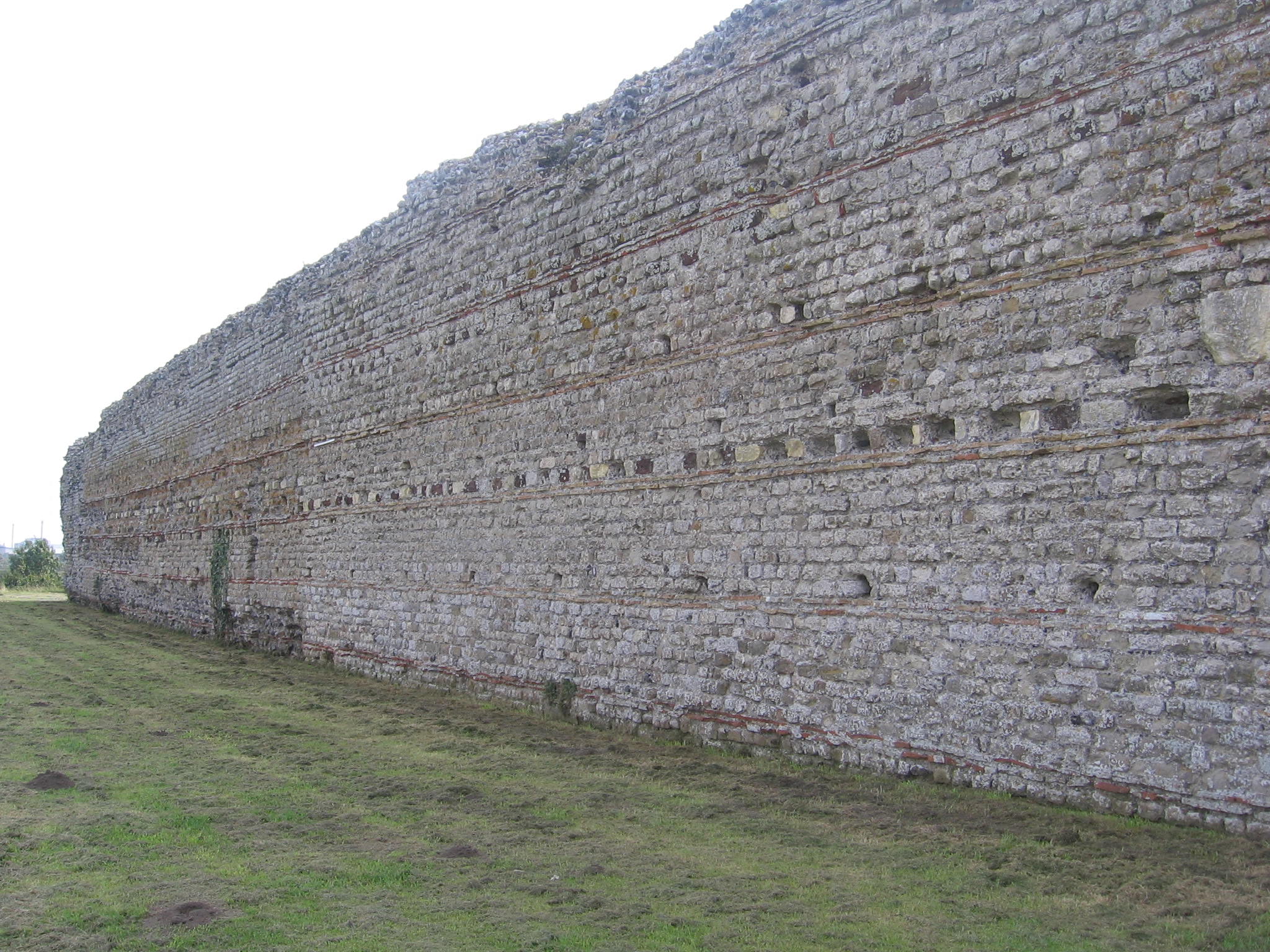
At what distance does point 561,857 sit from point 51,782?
365 cm

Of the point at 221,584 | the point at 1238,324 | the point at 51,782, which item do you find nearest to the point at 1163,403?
the point at 1238,324

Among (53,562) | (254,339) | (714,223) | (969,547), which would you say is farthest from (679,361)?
(53,562)

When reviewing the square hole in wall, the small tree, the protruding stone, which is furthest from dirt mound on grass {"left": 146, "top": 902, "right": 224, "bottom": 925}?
the small tree

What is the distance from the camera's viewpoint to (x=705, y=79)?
7.91 m

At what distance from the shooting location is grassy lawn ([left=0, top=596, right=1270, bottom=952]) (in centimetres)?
396

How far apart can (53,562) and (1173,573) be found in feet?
→ 151

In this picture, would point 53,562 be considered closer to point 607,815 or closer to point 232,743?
point 232,743

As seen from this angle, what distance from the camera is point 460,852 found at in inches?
201

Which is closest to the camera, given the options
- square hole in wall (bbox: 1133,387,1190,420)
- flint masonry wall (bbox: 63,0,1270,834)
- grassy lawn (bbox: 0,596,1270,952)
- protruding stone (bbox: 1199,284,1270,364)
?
grassy lawn (bbox: 0,596,1270,952)

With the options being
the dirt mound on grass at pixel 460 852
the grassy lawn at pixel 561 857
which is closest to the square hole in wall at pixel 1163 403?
the grassy lawn at pixel 561 857

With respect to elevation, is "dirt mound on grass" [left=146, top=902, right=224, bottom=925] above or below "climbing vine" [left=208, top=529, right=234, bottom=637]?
below

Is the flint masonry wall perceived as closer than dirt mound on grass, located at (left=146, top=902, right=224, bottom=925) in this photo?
No

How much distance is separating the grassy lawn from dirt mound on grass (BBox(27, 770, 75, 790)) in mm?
84

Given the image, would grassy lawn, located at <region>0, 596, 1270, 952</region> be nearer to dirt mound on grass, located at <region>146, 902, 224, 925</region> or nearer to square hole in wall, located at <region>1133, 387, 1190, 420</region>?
dirt mound on grass, located at <region>146, 902, 224, 925</region>
